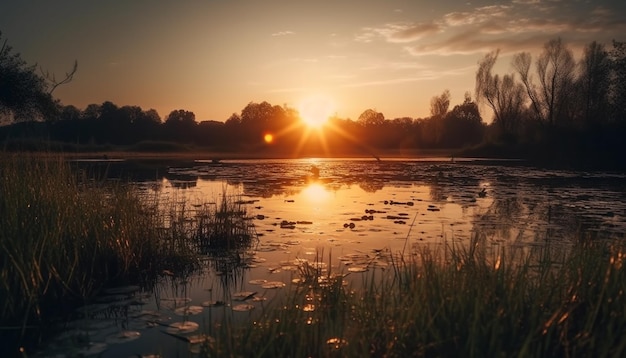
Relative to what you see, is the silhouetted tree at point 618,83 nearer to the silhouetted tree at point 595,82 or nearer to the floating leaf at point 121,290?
the silhouetted tree at point 595,82

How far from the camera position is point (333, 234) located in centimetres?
1091

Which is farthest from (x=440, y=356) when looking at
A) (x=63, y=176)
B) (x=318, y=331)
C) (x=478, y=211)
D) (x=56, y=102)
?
(x=56, y=102)

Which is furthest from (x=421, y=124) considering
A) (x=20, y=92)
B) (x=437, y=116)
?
(x=20, y=92)

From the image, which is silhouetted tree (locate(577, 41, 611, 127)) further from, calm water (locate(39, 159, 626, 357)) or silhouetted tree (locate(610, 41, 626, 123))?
calm water (locate(39, 159, 626, 357))

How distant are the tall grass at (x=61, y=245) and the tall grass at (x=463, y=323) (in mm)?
2721

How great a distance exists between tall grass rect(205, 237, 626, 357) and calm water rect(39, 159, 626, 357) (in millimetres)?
709

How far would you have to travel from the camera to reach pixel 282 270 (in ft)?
25.3

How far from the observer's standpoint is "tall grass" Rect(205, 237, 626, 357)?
387 cm

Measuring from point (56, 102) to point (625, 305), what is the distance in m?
34.1

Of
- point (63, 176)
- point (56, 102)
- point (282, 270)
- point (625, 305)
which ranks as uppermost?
point (56, 102)

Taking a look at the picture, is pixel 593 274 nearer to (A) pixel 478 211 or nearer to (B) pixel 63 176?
(B) pixel 63 176

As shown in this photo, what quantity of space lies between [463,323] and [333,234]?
681cm

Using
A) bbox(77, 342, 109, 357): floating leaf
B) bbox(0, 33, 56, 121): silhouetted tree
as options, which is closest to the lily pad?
bbox(77, 342, 109, 357): floating leaf

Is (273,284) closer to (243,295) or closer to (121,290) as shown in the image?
A: (243,295)
